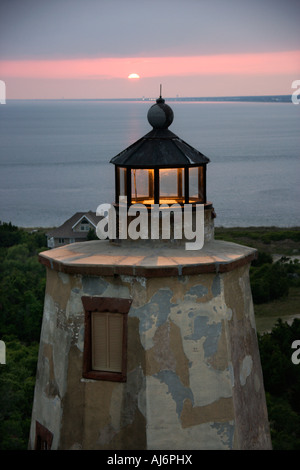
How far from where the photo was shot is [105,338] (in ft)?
25.1

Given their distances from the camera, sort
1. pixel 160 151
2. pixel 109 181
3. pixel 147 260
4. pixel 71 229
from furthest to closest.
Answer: pixel 109 181 → pixel 71 229 → pixel 160 151 → pixel 147 260

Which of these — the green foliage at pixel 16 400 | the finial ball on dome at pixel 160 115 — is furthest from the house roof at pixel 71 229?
the finial ball on dome at pixel 160 115

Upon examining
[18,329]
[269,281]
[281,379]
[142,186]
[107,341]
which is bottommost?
[18,329]

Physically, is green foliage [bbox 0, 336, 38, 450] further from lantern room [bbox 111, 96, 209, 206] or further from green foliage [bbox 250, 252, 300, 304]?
green foliage [bbox 250, 252, 300, 304]

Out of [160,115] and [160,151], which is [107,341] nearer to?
[160,151]

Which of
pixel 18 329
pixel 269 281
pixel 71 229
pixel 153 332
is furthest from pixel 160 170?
pixel 71 229

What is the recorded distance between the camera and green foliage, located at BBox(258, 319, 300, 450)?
19.6 meters

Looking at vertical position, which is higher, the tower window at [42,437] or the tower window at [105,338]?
the tower window at [105,338]

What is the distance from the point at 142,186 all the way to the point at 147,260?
1.00 meters

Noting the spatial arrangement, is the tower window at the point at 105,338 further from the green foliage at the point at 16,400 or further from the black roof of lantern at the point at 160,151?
the green foliage at the point at 16,400

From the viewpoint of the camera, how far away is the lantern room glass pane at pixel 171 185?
317 inches

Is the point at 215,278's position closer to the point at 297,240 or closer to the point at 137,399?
the point at 137,399

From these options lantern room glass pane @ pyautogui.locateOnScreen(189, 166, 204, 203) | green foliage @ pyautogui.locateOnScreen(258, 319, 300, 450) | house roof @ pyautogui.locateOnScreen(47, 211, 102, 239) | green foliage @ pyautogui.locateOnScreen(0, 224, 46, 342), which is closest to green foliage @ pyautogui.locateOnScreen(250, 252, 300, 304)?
green foliage @ pyautogui.locateOnScreen(0, 224, 46, 342)

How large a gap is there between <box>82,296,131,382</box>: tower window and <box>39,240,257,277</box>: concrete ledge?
344 millimetres
